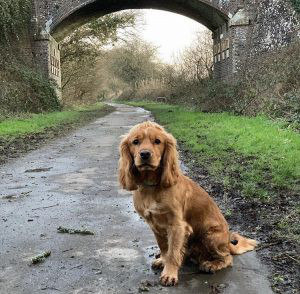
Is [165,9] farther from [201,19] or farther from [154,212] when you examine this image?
[154,212]

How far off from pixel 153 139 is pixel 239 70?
1831cm

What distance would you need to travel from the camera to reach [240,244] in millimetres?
4453

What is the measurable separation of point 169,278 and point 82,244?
1.40 m

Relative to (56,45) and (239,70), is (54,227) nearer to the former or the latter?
(239,70)

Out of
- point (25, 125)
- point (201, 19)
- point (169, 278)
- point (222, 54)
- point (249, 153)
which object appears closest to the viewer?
point (169, 278)

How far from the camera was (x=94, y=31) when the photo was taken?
111ft

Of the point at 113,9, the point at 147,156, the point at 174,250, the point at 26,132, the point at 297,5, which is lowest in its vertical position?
the point at 174,250

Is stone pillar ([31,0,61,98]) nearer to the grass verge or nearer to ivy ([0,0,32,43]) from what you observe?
ivy ([0,0,32,43])

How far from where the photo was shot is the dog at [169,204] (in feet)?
12.7

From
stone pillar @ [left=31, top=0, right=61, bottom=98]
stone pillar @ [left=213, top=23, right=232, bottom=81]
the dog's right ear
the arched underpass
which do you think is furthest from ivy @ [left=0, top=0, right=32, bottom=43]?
the dog's right ear

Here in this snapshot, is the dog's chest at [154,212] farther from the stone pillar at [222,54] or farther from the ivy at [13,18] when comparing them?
the ivy at [13,18]

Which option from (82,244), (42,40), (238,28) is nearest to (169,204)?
(82,244)

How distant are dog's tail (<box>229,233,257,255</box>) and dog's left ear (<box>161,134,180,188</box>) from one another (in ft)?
3.19

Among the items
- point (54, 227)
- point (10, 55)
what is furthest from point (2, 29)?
point (54, 227)
